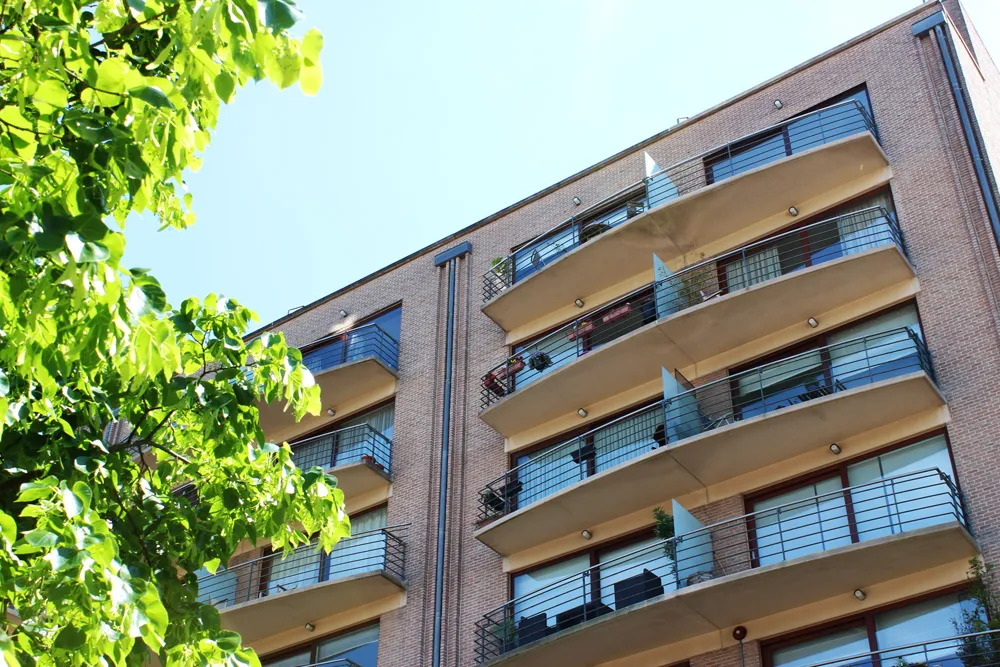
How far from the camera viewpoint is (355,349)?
91.9 feet

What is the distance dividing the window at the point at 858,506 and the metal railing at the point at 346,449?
8.87 m

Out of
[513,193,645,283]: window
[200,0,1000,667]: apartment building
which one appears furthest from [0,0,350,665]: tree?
[513,193,645,283]: window

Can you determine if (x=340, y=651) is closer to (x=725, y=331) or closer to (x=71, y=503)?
(x=725, y=331)

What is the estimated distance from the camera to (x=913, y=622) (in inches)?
663

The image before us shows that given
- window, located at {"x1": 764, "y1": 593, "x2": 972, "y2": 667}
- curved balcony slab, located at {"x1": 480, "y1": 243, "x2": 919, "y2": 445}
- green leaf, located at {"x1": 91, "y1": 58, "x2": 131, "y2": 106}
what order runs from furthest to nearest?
curved balcony slab, located at {"x1": 480, "y1": 243, "x2": 919, "y2": 445} → window, located at {"x1": 764, "y1": 593, "x2": 972, "y2": 667} → green leaf, located at {"x1": 91, "y1": 58, "x2": 131, "y2": 106}

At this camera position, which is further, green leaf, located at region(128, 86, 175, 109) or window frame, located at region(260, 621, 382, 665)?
window frame, located at region(260, 621, 382, 665)

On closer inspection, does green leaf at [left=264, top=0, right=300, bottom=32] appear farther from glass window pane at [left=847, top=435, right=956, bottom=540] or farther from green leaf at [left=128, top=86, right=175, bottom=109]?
glass window pane at [left=847, top=435, right=956, bottom=540]

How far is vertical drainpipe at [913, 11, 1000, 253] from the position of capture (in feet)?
63.9

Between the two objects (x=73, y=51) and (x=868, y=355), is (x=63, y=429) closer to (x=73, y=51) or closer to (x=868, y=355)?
(x=73, y=51)

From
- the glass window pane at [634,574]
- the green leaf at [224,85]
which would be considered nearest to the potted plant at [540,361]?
the glass window pane at [634,574]

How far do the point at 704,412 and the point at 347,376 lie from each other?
29.2 ft

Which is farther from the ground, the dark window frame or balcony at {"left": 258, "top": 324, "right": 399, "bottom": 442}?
balcony at {"left": 258, "top": 324, "right": 399, "bottom": 442}

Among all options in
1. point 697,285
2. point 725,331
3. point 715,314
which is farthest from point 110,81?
point 697,285

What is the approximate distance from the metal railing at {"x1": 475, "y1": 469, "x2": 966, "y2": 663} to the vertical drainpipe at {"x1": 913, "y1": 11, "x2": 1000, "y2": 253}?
15.3ft
